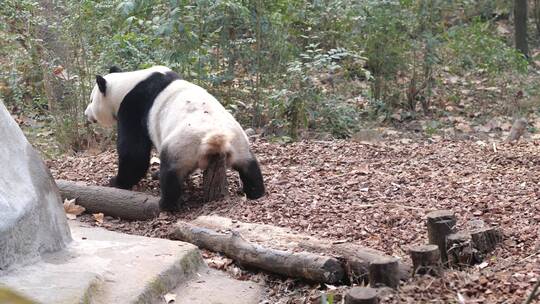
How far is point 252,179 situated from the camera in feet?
19.0

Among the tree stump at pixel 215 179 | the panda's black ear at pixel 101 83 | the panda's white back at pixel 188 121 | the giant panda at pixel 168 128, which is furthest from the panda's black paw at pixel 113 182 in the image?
the tree stump at pixel 215 179

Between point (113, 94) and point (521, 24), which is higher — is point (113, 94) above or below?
above

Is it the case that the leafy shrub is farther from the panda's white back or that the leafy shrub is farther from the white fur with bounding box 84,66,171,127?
the panda's white back

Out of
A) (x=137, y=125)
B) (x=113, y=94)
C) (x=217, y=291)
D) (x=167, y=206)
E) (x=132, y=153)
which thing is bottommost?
(x=217, y=291)

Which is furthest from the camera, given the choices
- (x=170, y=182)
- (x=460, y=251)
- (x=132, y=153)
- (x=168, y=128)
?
(x=132, y=153)

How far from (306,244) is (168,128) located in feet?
6.16

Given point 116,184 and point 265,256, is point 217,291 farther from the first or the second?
point 116,184

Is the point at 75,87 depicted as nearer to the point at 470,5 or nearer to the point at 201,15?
the point at 201,15

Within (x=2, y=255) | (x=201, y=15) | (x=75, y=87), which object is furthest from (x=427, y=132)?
(x=2, y=255)

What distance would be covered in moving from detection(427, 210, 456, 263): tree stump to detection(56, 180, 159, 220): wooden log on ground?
8.29 feet

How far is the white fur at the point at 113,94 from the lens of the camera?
6.59 meters

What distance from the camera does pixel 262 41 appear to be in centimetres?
949

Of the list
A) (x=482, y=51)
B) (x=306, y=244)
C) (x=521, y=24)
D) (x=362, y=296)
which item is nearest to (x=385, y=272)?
(x=362, y=296)

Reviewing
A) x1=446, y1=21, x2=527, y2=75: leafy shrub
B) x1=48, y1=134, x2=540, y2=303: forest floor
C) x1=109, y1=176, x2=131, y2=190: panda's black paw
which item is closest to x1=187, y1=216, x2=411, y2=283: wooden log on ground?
x1=48, y1=134, x2=540, y2=303: forest floor
